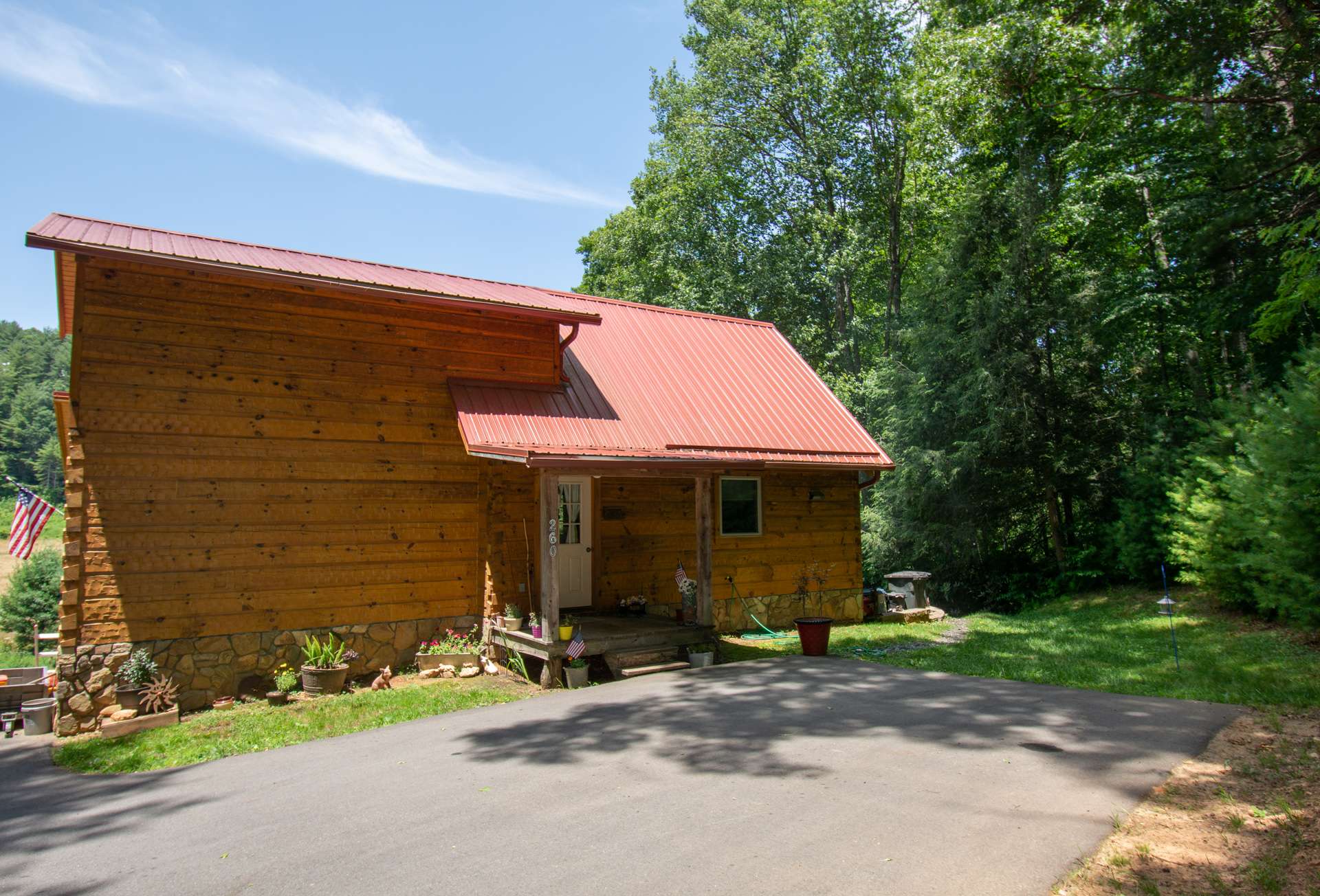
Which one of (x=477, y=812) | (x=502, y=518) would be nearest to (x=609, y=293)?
(x=502, y=518)

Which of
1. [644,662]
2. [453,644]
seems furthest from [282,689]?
[644,662]

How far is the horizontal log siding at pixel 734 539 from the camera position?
12281mm

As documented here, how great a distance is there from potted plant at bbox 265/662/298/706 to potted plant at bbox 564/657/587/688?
3171mm

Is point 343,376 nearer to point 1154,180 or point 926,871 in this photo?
point 926,871

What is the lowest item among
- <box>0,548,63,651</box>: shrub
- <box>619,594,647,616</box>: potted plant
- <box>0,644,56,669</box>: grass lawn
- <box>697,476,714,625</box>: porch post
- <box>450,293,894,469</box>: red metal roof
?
<box>0,644,56,669</box>: grass lawn

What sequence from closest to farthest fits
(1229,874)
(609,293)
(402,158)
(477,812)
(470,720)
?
(1229,874)
(477,812)
(470,720)
(402,158)
(609,293)

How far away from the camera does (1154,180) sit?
17453 mm

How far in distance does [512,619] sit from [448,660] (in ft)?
3.24

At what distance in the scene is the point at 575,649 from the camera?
912cm

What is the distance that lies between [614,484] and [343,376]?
→ 4.36 m

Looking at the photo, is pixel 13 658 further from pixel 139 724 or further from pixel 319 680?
pixel 319 680

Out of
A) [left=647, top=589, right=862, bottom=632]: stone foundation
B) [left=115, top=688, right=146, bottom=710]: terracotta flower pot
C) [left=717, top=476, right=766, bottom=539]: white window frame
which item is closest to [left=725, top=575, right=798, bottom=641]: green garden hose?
[left=647, top=589, right=862, bottom=632]: stone foundation

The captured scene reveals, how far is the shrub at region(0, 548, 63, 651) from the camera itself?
26.0 meters

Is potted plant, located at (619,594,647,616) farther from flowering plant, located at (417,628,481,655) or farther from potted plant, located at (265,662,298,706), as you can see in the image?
potted plant, located at (265,662,298,706)
